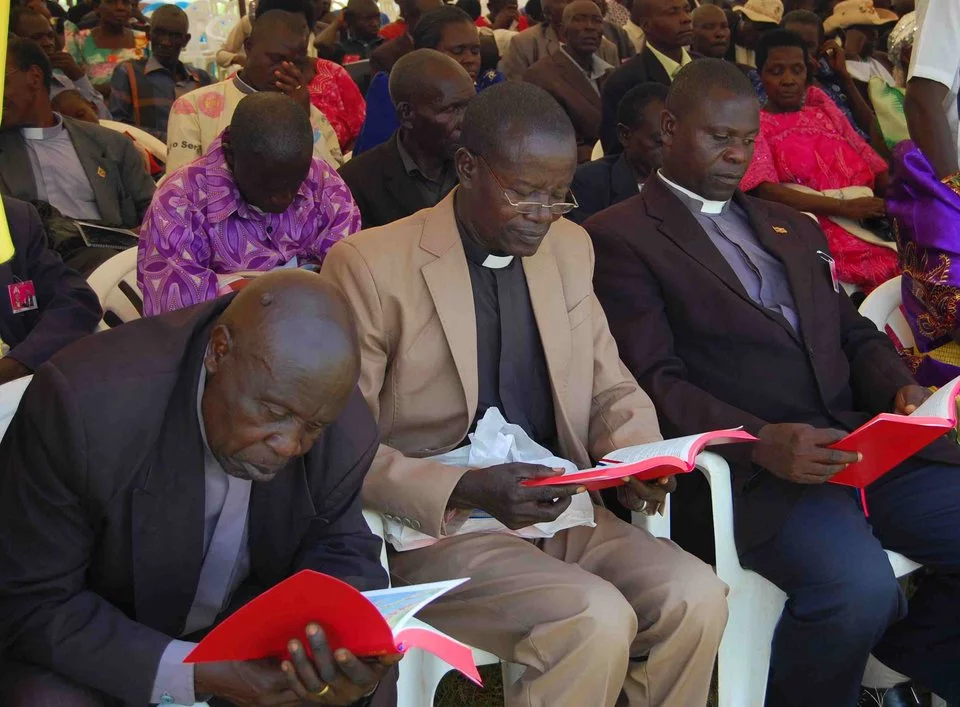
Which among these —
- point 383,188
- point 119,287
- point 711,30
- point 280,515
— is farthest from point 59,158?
point 711,30

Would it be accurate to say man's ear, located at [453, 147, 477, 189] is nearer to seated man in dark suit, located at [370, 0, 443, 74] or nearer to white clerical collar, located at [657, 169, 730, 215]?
white clerical collar, located at [657, 169, 730, 215]

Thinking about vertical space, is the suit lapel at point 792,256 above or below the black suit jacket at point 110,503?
below

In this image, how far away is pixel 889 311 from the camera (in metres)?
3.75

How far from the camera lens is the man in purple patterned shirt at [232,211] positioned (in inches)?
138

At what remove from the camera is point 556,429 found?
293 cm

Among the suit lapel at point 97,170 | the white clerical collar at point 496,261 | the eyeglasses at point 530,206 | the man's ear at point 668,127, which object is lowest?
the suit lapel at point 97,170

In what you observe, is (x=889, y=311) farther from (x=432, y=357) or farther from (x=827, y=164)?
(x=432, y=357)

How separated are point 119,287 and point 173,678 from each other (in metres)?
2.28

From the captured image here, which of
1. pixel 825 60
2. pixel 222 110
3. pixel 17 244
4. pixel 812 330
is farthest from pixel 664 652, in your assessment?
pixel 825 60

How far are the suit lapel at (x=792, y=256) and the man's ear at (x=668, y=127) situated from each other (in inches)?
11.6

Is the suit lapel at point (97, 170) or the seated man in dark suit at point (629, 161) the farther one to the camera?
the suit lapel at point (97, 170)

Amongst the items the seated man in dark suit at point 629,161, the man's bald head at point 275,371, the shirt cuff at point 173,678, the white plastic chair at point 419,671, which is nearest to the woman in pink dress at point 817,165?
the seated man in dark suit at point 629,161

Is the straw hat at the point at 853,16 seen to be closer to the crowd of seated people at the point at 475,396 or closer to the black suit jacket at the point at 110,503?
the crowd of seated people at the point at 475,396

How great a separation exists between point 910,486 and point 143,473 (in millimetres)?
2089
